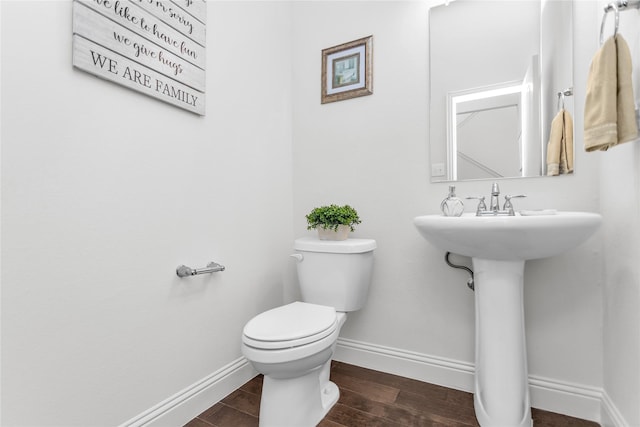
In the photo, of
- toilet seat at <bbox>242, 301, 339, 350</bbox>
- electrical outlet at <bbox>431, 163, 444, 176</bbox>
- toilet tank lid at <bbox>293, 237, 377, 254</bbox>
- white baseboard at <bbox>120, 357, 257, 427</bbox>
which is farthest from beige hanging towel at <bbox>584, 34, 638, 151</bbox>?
white baseboard at <bbox>120, 357, 257, 427</bbox>

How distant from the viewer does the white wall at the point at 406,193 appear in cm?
133

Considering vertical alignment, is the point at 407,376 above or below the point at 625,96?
below

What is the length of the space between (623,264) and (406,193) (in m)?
0.87

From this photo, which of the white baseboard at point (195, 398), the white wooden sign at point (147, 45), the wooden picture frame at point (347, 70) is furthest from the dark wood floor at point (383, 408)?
the wooden picture frame at point (347, 70)

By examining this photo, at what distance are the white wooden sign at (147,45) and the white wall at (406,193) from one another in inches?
30.3

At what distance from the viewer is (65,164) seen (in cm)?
93

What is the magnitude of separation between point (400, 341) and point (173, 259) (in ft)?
3.95

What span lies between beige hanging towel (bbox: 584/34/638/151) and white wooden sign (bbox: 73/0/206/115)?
144 centimetres

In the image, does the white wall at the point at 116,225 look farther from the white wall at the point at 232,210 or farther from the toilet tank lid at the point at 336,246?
the toilet tank lid at the point at 336,246

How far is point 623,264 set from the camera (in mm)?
1102

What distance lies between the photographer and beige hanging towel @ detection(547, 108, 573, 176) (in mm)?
1325

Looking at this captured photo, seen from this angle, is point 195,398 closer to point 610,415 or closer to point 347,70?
point 610,415

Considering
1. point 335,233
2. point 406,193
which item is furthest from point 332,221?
point 406,193

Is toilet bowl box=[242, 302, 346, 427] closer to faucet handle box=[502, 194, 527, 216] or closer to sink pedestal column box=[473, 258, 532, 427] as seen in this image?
sink pedestal column box=[473, 258, 532, 427]
